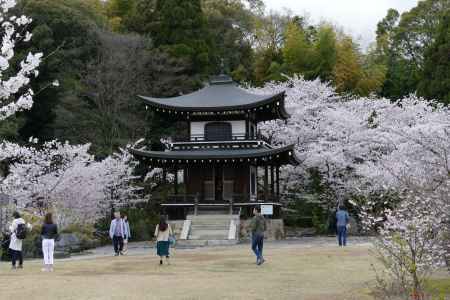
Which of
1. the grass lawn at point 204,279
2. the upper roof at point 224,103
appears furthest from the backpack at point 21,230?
the upper roof at point 224,103

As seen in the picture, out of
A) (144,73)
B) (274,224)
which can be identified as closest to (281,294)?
(274,224)

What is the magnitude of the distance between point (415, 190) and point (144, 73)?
38161 millimetres

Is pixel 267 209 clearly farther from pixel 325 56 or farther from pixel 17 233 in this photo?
pixel 325 56

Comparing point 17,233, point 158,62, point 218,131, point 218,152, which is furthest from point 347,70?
point 17,233

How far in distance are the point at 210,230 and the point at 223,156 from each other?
12.8 ft

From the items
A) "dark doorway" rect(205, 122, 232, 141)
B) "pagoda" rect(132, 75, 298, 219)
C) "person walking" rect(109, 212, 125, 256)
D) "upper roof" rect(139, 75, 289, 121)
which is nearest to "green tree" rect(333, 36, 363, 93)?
"upper roof" rect(139, 75, 289, 121)

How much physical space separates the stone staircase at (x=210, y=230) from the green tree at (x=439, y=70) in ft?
67.9

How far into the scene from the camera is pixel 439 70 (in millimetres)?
46844

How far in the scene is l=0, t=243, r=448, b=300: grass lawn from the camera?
Result: 13.2 metres

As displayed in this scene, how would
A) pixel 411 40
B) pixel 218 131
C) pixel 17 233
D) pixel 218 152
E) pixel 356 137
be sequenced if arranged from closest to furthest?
1. pixel 17 233
2. pixel 218 152
3. pixel 218 131
4. pixel 356 137
5. pixel 411 40

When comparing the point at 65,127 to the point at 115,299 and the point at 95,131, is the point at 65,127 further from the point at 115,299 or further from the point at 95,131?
the point at 115,299

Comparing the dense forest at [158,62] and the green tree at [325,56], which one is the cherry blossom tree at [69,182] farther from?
the green tree at [325,56]

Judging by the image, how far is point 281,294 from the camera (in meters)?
13.2

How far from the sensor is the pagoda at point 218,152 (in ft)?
114
